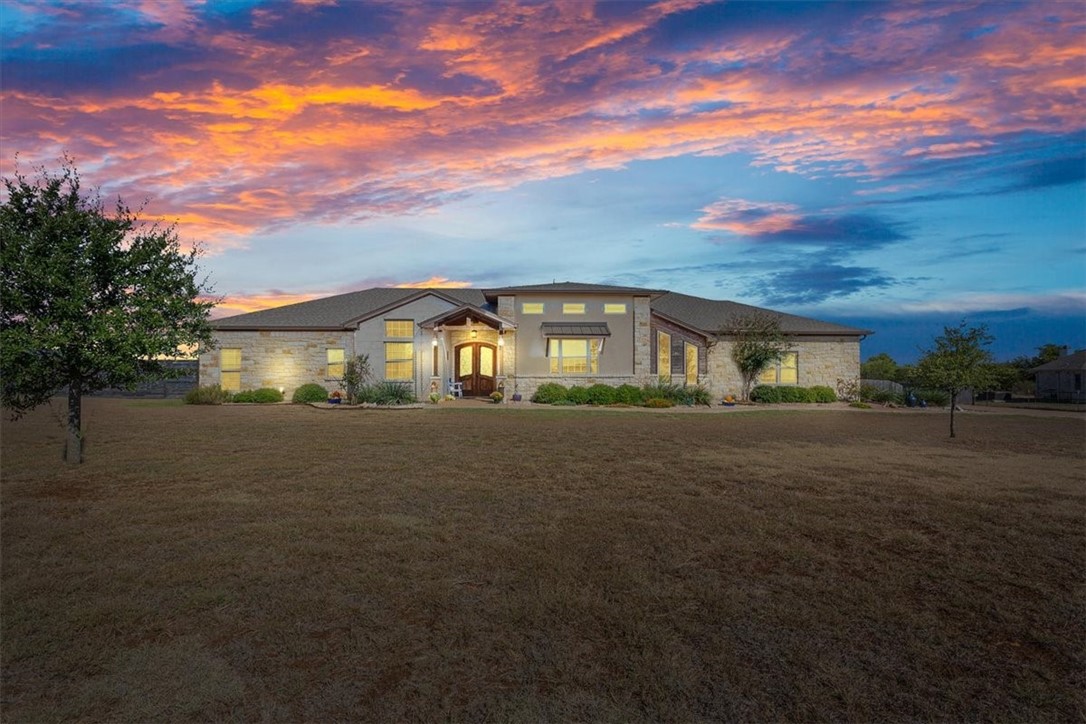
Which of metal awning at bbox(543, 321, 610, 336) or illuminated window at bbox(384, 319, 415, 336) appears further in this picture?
illuminated window at bbox(384, 319, 415, 336)

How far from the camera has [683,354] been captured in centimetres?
3003

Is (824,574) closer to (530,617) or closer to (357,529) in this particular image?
(530,617)

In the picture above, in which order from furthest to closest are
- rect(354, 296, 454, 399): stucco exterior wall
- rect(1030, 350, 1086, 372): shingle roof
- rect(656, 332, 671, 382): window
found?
rect(1030, 350, 1086, 372): shingle roof → rect(656, 332, 671, 382): window → rect(354, 296, 454, 399): stucco exterior wall

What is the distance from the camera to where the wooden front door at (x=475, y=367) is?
2988 cm

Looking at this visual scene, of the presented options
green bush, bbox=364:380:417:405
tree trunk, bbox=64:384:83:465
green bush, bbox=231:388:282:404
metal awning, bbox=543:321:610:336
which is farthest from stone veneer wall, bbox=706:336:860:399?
tree trunk, bbox=64:384:83:465

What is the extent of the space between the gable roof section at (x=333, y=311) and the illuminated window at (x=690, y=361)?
34.7ft

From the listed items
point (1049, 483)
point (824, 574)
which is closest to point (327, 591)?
point (824, 574)

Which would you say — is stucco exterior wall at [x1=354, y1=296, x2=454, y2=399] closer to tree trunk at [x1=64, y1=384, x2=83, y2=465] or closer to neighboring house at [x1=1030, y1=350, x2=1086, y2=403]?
tree trunk at [x1=64, y1=384, x2=83, y2=465]

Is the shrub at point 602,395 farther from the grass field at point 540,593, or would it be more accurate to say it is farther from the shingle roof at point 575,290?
the grass field at point 540,593

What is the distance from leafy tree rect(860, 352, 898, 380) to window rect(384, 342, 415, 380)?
3372 cm

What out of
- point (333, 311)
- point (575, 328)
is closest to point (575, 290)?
point (575, 328)

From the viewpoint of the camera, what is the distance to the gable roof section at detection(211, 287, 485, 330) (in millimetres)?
28359

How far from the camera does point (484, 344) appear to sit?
2978cm

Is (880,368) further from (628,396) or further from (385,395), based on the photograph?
(385,395)
